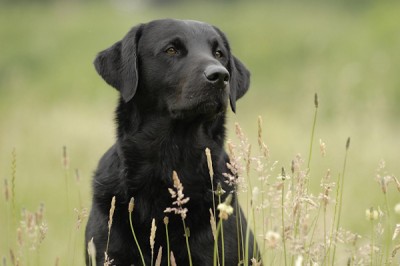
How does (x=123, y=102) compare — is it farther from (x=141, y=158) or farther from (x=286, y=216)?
(x=286, y=216)

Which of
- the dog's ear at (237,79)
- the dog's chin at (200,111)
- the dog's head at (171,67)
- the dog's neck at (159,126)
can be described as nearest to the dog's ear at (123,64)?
the dog's head at (171,67)

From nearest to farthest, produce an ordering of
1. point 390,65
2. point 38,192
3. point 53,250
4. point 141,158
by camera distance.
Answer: point 141,158 < point 53,250 < point 38,192 < point 390,65

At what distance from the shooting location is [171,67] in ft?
13.8

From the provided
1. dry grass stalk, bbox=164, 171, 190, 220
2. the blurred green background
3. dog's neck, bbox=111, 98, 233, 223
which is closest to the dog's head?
dog's neck, bbox=111, 98, 233, 223

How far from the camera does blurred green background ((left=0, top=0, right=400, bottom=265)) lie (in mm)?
8109

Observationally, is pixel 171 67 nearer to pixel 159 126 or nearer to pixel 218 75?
pixel 159 126

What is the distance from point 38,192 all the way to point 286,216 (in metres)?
5.73

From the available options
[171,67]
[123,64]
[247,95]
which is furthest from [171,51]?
[247,95]

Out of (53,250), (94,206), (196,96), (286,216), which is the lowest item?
(53,250)

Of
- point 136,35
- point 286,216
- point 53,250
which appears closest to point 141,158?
point 136,35

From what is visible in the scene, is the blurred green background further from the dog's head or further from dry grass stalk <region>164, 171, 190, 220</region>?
dry grass stalk <region>164, 171, 190, 220</region>

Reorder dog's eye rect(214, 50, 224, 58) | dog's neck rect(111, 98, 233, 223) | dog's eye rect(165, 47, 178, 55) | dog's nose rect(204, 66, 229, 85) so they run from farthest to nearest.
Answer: dog's eye rect(214, 50, 224, 58)
dog's eye rect(165, 47, 178, 55)
dog's neck rect(111, 98, 233, 223)
dog's nose rect(204, 66, 229, 85)

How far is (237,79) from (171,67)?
0.56 m

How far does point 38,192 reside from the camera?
27.3 ft
